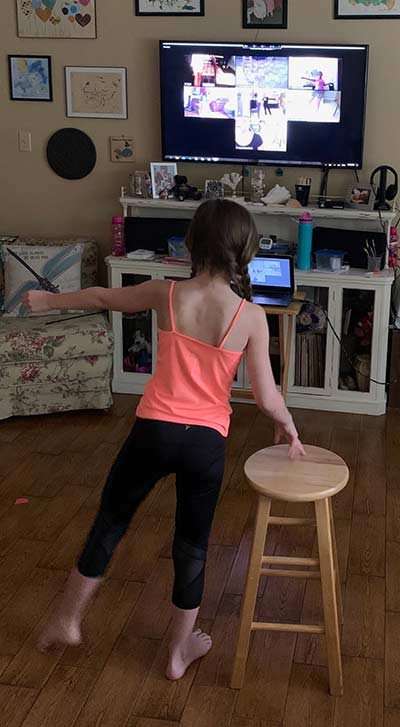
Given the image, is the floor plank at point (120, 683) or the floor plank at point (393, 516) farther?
the floor plank at point (393, 516)

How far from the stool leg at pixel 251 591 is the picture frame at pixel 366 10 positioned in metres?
2.99

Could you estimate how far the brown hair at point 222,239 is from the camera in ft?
7.50

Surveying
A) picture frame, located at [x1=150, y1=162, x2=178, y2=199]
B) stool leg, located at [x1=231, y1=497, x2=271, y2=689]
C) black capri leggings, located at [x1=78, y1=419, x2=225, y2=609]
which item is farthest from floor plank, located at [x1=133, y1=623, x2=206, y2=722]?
picture frame, located at [x1=150, y1=162, x2=178, y2=199]

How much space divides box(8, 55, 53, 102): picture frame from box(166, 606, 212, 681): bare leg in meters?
3.30

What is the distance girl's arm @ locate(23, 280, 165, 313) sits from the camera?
2434 mm

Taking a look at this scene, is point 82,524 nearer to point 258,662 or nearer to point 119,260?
point 258,662

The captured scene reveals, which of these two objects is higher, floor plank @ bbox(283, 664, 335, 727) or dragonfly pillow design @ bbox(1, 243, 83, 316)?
dragonfly pillow design @ bbox(1, 243, 83, 316)

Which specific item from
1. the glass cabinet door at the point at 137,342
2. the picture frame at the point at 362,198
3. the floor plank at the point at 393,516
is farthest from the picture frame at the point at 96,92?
the floor plank at the point at 393,516

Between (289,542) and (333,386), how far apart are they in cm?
145

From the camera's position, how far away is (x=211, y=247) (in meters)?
2.31

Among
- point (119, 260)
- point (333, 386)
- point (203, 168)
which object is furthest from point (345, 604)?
point (203, 168)

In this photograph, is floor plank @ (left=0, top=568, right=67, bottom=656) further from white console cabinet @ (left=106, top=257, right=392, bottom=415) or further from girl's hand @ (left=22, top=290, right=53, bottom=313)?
white console cabinet @ (left=106, top=257, right=392, bottom=415)

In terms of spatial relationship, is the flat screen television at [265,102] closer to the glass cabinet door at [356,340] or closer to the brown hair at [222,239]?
the glass cabinet door at [356,340]

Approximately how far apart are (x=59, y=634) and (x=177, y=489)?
22.9 inches
